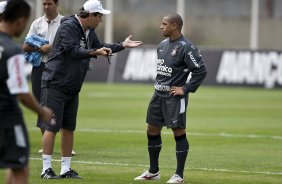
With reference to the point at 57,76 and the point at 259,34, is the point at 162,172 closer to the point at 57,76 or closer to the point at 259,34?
the point at 57,76

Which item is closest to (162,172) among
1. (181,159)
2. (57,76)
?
(181,159)

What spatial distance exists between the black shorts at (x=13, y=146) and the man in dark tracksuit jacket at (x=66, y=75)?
3.45m

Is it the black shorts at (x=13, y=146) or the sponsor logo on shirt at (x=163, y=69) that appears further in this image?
the sponsor logo on shirt at (x=163, y=69)

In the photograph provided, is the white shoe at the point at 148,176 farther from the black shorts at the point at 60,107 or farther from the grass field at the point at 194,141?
the black shorts at the point at 60,107

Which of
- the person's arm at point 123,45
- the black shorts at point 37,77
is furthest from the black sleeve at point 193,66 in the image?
the black shorts at point 37,77

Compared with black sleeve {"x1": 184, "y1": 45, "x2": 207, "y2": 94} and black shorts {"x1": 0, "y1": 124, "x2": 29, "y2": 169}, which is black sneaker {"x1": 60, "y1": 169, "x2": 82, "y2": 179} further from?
black shorts {"x1": 0, "y1": 124, "x2": 29, "y2": 169}

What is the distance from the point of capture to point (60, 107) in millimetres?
12391

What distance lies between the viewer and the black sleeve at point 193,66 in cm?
1208

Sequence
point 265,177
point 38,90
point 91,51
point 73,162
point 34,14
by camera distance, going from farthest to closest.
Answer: point 34,14 < point 38,90 < point 73,162 < point 265,177 < point 91,51

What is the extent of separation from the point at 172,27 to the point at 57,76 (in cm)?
168

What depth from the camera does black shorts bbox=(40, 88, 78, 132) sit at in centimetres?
1237

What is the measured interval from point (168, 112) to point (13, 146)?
3.87 metres

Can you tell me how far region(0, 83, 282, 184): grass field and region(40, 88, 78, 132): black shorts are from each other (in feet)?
2.36

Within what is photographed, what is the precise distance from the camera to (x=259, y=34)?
47500mm
